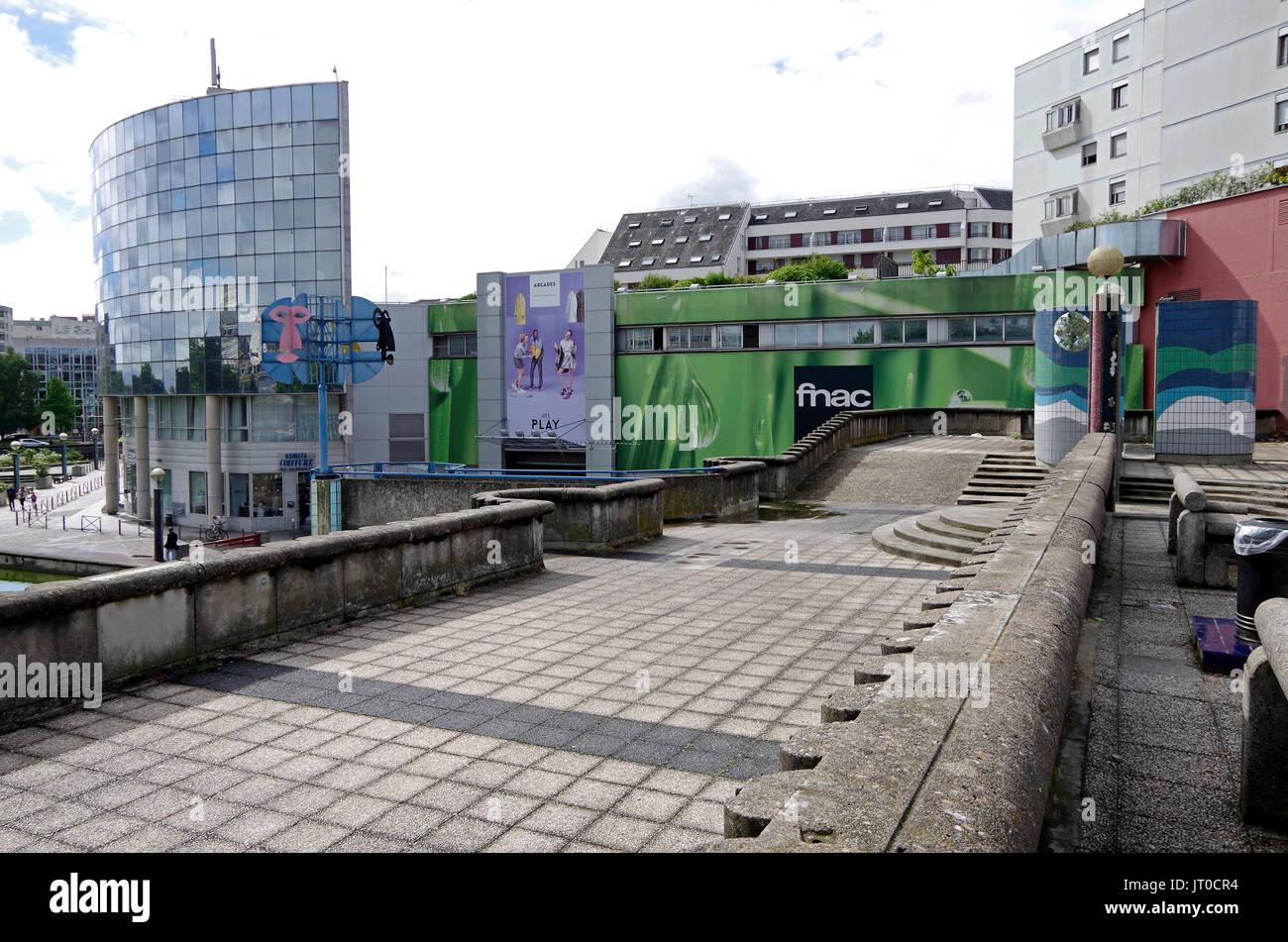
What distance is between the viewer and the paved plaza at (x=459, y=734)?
4.27 m

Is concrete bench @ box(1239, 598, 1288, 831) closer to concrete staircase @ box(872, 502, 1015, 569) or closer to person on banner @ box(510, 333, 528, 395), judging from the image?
concrete staircase @ box(872, 502, 1015, 569)

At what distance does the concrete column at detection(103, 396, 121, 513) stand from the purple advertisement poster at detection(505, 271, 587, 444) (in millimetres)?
28367

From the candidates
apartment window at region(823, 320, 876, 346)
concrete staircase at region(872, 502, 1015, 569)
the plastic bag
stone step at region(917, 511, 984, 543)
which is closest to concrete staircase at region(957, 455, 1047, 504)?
concrete staircase at region(872, 502, 1015, 569)

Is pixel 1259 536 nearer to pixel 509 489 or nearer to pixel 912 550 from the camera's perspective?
pixel 912 550

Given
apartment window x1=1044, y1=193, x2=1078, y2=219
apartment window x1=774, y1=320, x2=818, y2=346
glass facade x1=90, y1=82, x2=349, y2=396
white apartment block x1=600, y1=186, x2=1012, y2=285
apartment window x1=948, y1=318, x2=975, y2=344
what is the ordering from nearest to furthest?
apartment window x1=948, y1=318, x2=975, y2=344, apartment window x1=774, y1=320, x2=818, y2=346, glass facade x1=90, y1=82, x2=349, y2=396, apartment window x1=1044, y1=193, x2=1078, y2=219, white apartment block x1=600, y1=186, x2=1012, y2=285

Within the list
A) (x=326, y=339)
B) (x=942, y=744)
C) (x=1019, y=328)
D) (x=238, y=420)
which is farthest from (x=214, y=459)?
(x=942, y=744)

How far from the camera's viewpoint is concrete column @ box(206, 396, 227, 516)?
47906 mm

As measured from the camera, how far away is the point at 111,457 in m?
58.8

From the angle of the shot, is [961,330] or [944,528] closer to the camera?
[944,528]

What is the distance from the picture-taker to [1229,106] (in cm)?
3781

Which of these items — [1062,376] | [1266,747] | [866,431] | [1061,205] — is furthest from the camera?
[1061,205]

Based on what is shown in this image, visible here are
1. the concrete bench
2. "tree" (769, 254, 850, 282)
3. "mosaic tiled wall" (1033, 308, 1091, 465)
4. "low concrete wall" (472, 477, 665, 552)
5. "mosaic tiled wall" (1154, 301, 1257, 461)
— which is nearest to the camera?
the concrete bench

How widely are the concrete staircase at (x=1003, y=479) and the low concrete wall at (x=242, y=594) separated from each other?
9871 millimetres

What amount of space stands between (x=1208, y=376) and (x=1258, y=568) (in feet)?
45.0
